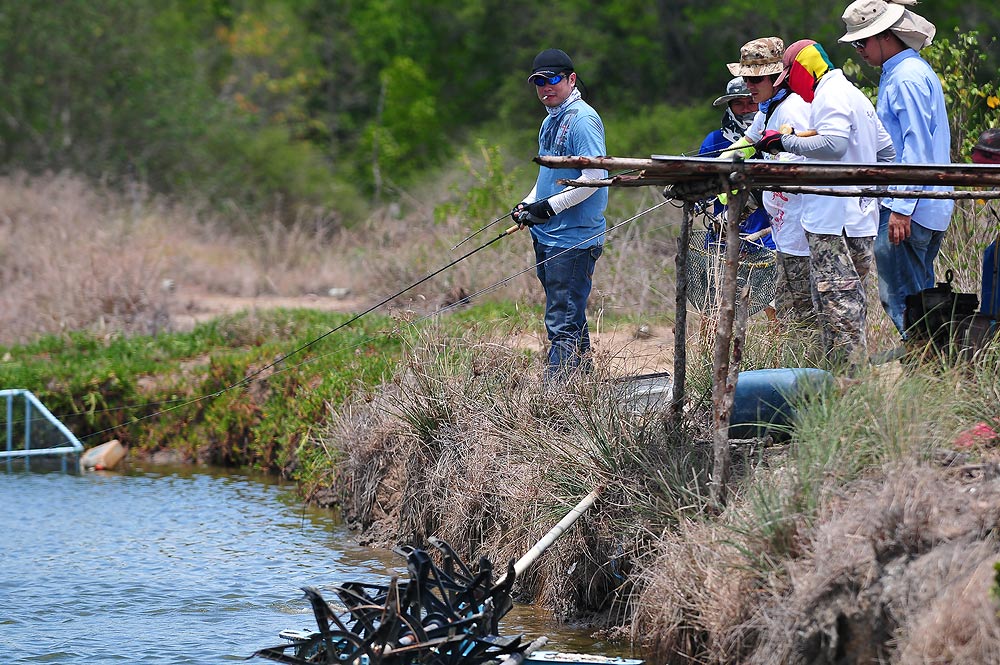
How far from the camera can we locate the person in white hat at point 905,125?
22.6 feet

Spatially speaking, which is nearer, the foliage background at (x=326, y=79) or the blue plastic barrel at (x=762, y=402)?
the blue plastic barrel at (x=762, y=402)

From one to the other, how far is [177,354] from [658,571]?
743cm

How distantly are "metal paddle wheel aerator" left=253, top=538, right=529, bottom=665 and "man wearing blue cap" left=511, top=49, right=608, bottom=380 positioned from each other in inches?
A: 94.6

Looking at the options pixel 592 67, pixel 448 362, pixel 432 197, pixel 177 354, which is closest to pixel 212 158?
pixel 592 67

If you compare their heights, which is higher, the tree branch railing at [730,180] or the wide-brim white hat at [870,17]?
the wide-brim white hat at [870,17]

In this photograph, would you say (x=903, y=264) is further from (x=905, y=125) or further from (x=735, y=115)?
(x=735, y=115)

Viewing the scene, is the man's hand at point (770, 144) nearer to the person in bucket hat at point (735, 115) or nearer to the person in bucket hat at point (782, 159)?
the person in bucket hat at point (782, 159)

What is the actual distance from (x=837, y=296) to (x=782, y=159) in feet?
3.28

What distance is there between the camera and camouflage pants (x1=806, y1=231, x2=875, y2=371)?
6.53m

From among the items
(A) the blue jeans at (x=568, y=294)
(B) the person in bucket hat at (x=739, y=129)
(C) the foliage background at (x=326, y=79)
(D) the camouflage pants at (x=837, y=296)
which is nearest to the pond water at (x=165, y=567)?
(A) the blue jeans at (x=568, y=294)

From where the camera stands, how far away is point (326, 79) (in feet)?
111

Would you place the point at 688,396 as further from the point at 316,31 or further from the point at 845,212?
the point at 316,31

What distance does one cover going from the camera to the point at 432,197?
16828 mm

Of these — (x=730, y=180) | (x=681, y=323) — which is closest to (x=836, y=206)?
(x=681, y=323)
